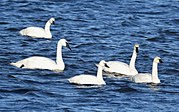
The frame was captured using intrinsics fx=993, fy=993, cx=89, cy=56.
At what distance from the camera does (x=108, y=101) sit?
20.8 meters

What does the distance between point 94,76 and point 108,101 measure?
1.81m

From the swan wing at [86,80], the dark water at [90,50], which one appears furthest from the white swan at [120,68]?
the swan wing at [86,80]

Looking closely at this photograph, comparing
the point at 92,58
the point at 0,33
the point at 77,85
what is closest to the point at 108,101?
the point at 77,85

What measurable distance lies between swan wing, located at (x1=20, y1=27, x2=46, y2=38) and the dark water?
0.21 m

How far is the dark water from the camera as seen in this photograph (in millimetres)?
20656

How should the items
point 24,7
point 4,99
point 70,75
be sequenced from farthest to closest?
point 24,7 → point 70,75 → point 4,99

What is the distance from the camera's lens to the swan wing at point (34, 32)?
94.2 ft

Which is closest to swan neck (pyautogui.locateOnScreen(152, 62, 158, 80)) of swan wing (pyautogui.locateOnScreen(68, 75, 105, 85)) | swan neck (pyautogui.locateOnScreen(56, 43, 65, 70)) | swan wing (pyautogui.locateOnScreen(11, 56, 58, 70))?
swan wing (pyautogui.locateOnScreen(68, 75, 105, 85))

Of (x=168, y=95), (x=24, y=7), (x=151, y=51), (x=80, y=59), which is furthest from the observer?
(x=24, y=7)

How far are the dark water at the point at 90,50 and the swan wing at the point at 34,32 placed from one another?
0.21 m

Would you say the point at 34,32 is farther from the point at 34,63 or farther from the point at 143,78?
the point at 143,78

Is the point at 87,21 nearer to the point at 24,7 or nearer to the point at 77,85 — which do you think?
the point at 24,7

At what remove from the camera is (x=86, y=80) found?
22.2m

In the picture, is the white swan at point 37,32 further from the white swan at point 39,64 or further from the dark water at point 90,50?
the white swan at point 39,64
